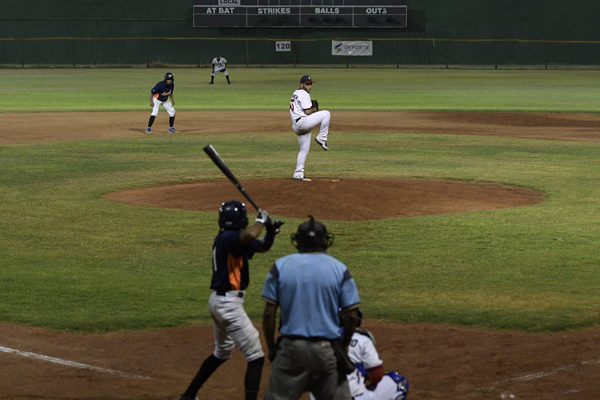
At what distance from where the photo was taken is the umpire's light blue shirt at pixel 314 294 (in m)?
5.53

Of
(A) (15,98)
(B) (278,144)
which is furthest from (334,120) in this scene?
(A) (15,98)

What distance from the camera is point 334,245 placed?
526 inches

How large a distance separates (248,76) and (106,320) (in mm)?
48665

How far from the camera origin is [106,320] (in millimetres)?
9688

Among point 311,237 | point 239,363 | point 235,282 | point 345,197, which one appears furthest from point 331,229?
point 311,237

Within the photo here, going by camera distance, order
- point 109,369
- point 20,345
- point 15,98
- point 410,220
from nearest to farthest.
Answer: point 109,369, point 20,345, point 410,220, point 15,98
